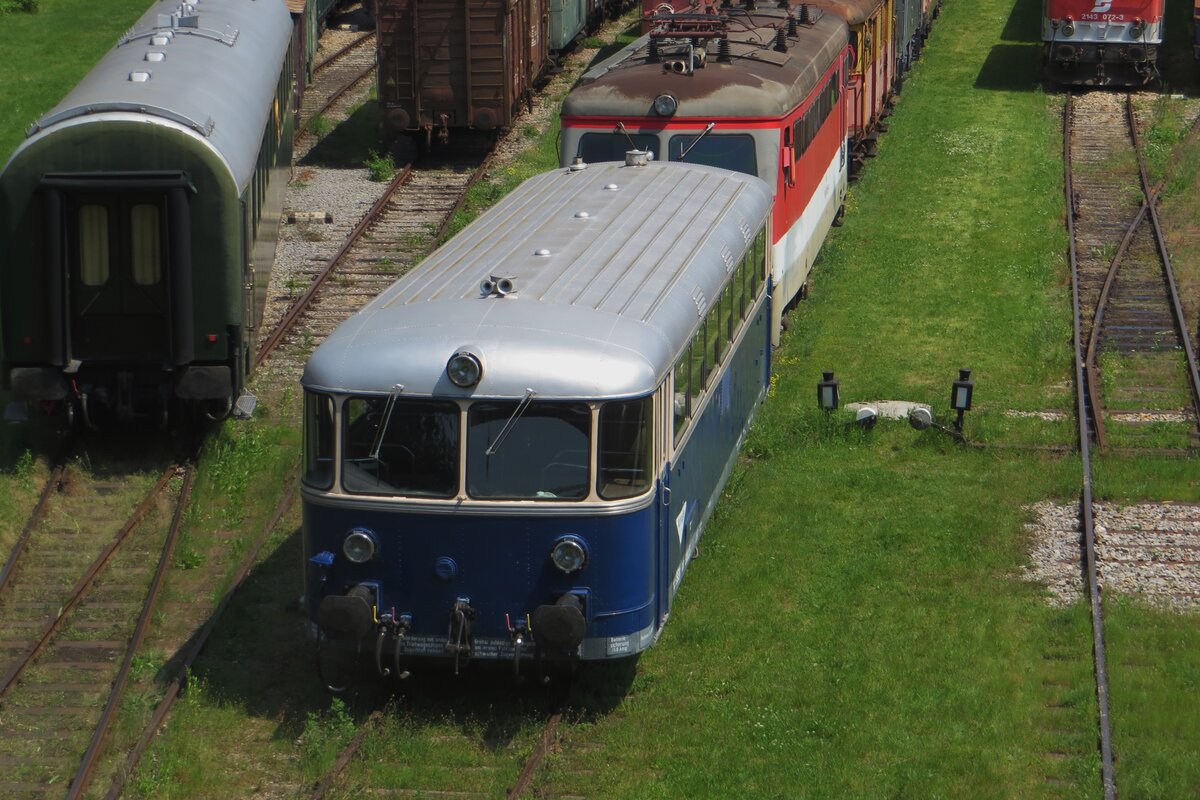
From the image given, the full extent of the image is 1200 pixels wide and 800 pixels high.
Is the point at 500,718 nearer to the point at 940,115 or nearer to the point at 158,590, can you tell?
the point at 158,590

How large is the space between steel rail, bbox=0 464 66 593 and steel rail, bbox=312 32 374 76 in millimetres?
17961

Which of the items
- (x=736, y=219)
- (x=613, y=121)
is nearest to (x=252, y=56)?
(x=613, y=121)

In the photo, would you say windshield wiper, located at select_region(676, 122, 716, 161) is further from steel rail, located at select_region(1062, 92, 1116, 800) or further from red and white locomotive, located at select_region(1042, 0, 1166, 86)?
red and white locomotive, located at select_region(1042, 0, 1166, 86)

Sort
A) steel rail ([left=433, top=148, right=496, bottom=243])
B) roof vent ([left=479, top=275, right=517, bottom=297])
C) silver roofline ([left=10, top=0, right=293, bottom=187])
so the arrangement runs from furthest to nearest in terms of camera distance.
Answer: steel rail ([left=433, top=148, right=496, bottom=243]) < silver roofline ([left=10, top=0, right=293, bottom=187]) < roof vent ([left=479, top=275, right=517, bottom=297])

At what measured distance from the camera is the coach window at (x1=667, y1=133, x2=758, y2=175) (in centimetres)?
1586

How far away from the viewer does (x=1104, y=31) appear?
28.7 meters

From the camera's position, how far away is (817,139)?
18.4 meters

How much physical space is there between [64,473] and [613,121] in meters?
5.91

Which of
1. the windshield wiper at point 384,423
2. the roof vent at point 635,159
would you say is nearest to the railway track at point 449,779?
the windshield wiper at point 384,423

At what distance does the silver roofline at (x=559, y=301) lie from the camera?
9.16m

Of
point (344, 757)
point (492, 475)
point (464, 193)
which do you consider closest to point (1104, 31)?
point (464, 193)

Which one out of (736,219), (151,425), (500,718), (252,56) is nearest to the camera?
(500,718)

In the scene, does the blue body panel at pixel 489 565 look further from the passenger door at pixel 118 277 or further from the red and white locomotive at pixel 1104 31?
the red and white locomotive at pixel 1104 31

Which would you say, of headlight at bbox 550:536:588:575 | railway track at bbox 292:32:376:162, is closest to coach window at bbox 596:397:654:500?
headlight at bbox 550:536:588:575
